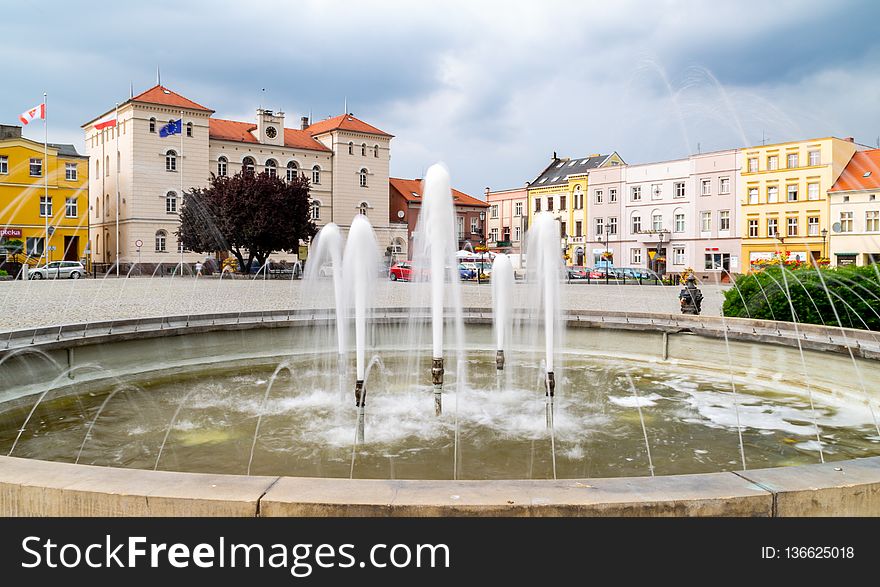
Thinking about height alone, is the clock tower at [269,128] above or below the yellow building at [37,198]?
above

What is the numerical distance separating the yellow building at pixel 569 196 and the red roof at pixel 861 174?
73.3 ft

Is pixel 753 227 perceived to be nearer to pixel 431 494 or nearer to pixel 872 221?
pixel 872 221

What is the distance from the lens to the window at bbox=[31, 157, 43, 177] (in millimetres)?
58281

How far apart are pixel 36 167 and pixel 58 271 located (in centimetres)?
2136

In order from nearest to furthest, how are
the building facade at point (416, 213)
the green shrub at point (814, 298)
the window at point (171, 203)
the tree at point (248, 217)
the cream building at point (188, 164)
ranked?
the green shrub at point (814, 298)
the tree at point (248, 217)
the cream building at point (188, 164)
the window at point (171, 203)
the building facade at point (416, 213)

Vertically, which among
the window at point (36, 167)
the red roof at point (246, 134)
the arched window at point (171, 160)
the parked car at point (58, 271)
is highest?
the red roof at point (246, 134)

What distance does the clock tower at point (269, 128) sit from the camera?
71.6m

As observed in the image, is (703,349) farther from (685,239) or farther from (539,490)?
(685,239)

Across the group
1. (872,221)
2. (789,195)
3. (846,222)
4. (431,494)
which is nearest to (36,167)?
(789,195)

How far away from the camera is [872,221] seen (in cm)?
5238

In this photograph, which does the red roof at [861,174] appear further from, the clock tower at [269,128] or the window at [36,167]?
the window at [36,167]

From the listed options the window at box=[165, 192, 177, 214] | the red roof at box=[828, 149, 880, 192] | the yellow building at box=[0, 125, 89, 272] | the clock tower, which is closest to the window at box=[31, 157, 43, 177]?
the yellow building at box=[0, 125, 89, 272]

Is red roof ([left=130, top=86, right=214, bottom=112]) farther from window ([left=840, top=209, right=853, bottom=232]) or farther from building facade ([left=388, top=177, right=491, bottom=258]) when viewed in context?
window ([left=840, top=209, right=853, bottom=232])

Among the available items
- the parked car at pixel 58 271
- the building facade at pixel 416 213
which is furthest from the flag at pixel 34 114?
the building facade at pixel 416 213
